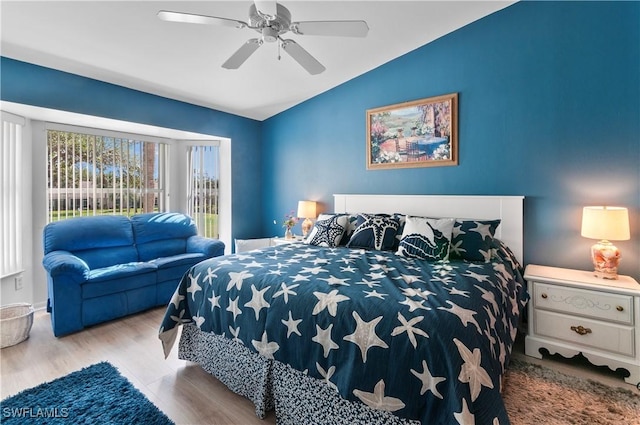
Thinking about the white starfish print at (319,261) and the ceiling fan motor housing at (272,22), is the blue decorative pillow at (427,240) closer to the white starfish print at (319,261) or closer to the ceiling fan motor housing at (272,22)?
the white starfish print at (319,261)

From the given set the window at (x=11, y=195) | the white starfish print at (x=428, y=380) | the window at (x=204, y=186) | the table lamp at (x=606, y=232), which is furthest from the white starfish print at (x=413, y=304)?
the window at (x=204, y=186)

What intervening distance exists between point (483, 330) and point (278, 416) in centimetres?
118

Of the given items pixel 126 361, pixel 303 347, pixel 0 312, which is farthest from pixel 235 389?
pixel 0 312

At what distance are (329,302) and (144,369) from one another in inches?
65.7

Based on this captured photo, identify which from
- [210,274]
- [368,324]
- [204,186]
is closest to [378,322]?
[368,324]

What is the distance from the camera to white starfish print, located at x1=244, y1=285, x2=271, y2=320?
1795 millimetres

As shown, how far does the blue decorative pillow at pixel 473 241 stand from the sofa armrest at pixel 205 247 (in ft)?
9.55

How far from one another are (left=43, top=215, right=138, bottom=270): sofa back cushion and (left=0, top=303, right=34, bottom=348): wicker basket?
1.99ft

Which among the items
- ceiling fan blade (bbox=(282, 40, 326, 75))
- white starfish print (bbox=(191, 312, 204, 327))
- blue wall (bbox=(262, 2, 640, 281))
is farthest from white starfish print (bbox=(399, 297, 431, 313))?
blue wall (bbox=(262, 2, 640, 281))

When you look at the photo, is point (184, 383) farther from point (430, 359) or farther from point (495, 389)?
point (495, 389)

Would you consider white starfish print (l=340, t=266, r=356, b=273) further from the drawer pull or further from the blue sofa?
the blue sofa

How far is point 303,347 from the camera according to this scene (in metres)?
1.58

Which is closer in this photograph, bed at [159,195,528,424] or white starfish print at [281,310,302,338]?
bed at [159,195,528,424]

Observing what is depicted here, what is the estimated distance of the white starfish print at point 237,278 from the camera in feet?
6.47
